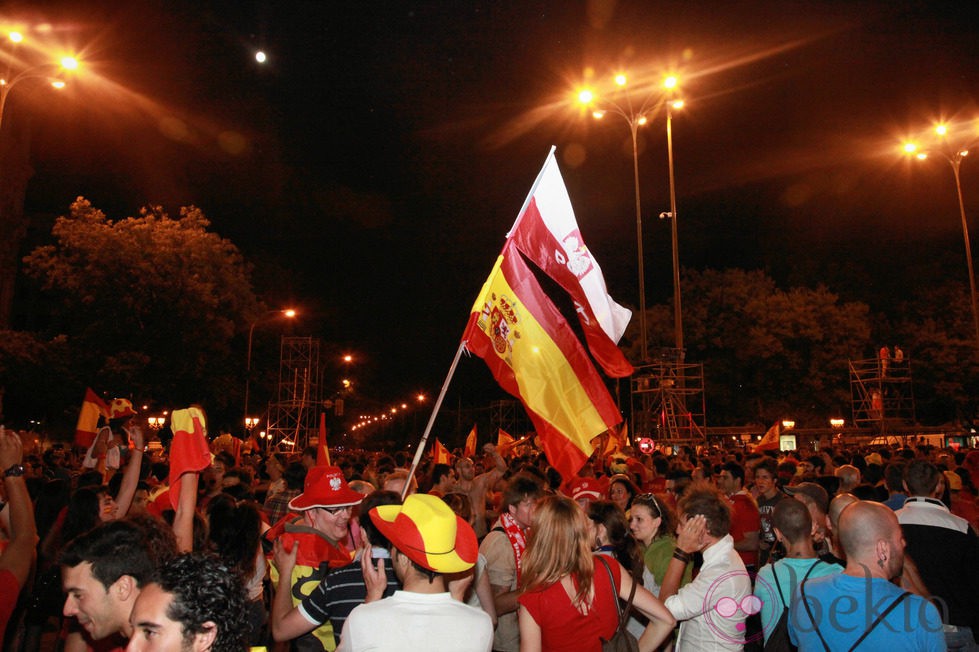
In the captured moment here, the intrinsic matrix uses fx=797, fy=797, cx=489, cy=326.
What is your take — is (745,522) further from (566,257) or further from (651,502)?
(566,257)

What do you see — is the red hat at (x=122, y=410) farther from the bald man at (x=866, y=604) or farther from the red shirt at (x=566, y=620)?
the bald man at (x=866, y=604)

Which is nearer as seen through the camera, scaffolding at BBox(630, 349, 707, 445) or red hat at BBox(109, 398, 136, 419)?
red hat at BBox(109, 398, 136, 419)

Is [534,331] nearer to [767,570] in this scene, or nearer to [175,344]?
[767,570]

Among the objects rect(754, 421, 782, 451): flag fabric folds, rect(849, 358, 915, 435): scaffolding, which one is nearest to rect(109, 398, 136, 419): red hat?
rect(754, 421, 782, 451): flag fabric folds

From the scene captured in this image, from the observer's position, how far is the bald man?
11.2 ft

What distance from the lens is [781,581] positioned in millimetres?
4637

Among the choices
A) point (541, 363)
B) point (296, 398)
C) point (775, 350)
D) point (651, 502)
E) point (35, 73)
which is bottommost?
point (651, 502)

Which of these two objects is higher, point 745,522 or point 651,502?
point 651,502

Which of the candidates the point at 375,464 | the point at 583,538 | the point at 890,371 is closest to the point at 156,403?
the point at 375,464

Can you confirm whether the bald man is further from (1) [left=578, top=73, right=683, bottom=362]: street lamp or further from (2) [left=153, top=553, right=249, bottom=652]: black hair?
(1) [left=578, top=73, right=683, bottom=362]: street lamp

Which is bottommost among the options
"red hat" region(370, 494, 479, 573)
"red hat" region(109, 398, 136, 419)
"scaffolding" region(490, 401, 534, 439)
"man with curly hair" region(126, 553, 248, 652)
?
"man with curly hair" region(126, 553, 248, 652)

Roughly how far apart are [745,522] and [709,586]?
11.6 feet

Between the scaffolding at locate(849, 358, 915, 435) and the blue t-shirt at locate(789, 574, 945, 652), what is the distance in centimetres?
3675

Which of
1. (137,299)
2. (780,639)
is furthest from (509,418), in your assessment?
(780,639)
